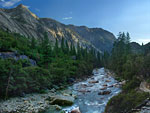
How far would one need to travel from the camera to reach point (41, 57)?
40.0 meters

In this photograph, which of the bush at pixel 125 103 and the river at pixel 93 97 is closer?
the bush at pixel 125 103

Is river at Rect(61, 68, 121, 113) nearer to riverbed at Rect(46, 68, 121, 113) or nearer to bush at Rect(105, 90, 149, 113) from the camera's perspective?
riverbed at Rect(46, 68, 121, 113)

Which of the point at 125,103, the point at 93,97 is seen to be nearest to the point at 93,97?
the point at 93,97

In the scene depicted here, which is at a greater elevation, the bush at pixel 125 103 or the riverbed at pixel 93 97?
the bush at pixel 125 103

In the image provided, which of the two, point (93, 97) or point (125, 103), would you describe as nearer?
point (125, 103)

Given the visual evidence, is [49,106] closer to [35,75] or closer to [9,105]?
[9,105]

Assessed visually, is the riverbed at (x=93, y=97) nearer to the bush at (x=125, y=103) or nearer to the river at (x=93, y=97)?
the river at (x=93, y=97)

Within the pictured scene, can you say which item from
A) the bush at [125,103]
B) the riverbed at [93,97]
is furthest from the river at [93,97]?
the bush at [125,103]

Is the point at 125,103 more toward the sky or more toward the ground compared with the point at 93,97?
more toward the sky

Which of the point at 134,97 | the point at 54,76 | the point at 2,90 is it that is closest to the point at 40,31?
the point at 54,76

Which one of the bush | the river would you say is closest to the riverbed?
the river

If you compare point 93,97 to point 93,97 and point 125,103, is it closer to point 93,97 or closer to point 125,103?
point 93,97

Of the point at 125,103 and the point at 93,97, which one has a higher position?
the point at 125,103

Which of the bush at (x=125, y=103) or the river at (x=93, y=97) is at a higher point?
the bush at (x=125, y=103)
